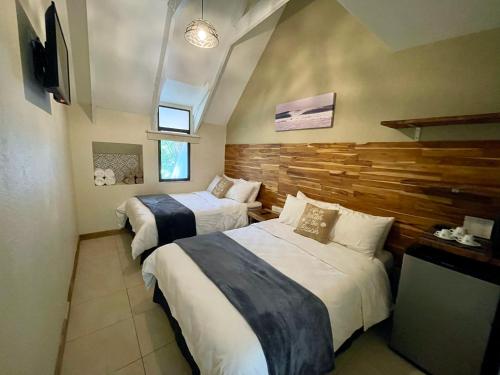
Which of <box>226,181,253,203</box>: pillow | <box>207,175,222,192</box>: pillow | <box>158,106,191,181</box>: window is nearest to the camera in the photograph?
<box>226,181,253,203</box>: pillow

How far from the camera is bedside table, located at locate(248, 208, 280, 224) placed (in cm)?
316

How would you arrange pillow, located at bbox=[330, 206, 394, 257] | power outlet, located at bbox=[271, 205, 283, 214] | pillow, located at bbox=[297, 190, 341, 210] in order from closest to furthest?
pillow, located at bbox=[330, 206, 394, 257]
pillow, located at bbox=[297, 190, 341, 210]
power outlet, located at bbox=[271, 205, 283, 214]

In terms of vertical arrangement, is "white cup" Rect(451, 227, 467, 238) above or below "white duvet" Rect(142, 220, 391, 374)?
above

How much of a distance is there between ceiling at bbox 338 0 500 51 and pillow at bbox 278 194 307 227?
174 cm

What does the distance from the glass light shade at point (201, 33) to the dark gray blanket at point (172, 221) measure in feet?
6.70

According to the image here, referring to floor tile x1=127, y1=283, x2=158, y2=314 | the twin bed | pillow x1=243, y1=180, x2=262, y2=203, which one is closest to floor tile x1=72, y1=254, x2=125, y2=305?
floor tile x1=127, y1=283, x2=158, y2=314

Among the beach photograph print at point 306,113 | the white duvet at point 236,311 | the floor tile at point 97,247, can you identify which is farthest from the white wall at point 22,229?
the beach photograph print at point 306,113

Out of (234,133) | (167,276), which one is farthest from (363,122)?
(234,133)

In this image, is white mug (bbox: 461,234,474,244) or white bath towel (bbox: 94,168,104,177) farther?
white bath towel (bbox: 94,168,104,177)

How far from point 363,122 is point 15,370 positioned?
2787 mm

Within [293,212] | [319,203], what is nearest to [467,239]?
[319,203]

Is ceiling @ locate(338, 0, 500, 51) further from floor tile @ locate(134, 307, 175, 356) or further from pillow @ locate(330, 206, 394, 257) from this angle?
floor tile @ locate(134, 307, 175, 356)

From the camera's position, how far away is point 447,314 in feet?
4.46

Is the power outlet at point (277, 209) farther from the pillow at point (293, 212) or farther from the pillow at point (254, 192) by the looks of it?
the pillow at point (293, 212)
